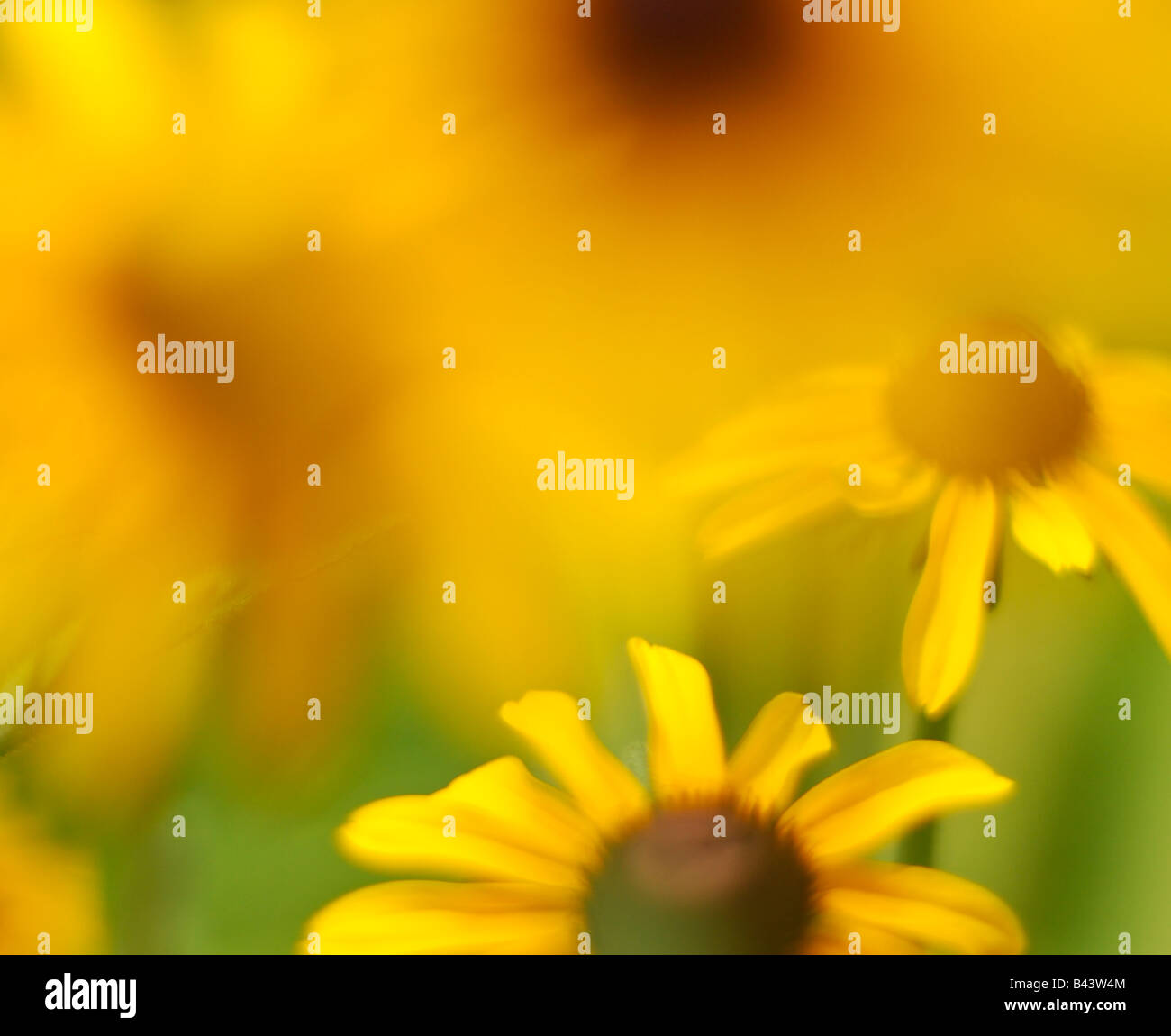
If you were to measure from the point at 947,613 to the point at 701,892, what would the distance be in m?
0.27

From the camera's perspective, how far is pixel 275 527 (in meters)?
0.73

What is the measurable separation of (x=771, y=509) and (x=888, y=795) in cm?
22

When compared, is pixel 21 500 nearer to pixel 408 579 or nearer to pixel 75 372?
pixel 75 372

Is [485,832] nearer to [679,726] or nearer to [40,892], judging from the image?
[679,726]

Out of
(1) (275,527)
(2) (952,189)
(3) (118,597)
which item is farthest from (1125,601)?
(3) (118,597)

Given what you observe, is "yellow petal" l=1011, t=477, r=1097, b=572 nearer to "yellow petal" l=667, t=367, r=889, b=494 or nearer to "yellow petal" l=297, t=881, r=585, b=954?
"yellow petal" l=667, t=367, r=889, b=494

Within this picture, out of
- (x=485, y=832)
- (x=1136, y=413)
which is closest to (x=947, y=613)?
(x=1136, y=413)

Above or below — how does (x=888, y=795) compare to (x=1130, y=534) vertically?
below

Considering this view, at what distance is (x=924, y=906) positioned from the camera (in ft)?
2.36

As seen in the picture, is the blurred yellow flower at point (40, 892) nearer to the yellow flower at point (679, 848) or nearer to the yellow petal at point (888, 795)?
the yellow flower at point (679, 848)

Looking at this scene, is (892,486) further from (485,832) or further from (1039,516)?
(485,832)

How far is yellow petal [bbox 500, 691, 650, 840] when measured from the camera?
714 millimetres

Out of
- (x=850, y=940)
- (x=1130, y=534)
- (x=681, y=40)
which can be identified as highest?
(x=681, y=40)

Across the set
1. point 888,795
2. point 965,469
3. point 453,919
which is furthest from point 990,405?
point 453,919
